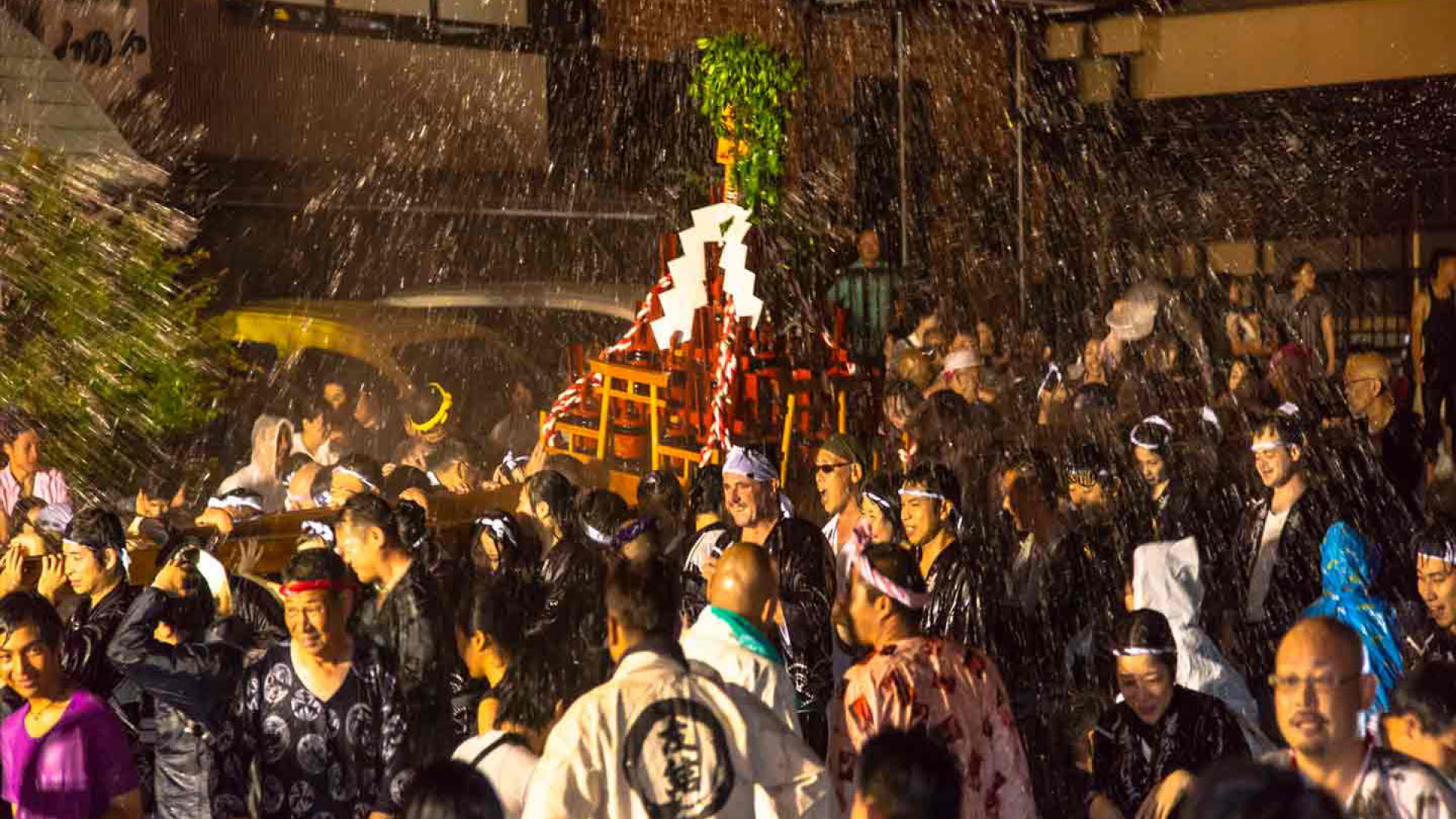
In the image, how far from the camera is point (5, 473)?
970 cm

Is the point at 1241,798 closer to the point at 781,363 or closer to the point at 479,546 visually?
the point at 479,546

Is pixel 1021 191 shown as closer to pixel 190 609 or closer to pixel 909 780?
pixel 190 609

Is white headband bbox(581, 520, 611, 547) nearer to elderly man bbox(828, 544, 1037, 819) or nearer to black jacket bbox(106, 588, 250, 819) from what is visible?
black jacket bbox(106, 588, 250, 819)

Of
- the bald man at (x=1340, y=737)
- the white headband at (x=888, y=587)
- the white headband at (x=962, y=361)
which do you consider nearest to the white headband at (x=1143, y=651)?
the white headband at (x=888, y=587)

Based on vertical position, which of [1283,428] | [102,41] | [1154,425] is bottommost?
[1283,428]

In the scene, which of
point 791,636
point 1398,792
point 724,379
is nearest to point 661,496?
point 791,636

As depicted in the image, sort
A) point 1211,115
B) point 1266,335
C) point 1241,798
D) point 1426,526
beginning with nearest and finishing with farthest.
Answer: point 1241,798 → point 1426,526 → point 1266,335 → point 1211,115

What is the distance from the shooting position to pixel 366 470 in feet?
27.3

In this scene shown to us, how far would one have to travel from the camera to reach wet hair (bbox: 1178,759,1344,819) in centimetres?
284

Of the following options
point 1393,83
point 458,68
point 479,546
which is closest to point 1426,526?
point 479,546

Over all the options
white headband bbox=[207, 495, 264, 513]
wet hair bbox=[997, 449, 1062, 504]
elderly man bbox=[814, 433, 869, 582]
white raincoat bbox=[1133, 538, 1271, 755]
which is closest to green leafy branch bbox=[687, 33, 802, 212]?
elderly man bbox=[814, 433, 869, 582]

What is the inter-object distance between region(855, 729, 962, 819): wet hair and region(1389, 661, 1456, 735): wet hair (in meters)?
1.44

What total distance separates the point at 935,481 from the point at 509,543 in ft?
4.99

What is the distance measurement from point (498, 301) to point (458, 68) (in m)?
3.45
